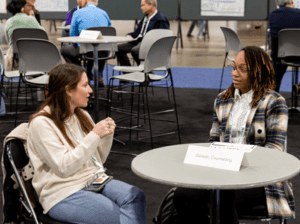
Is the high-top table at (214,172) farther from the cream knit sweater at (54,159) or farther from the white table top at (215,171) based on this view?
the cream knit sweater at (54,159)

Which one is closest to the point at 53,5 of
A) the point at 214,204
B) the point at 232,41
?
the point at 232,41

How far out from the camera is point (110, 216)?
195 centimetres

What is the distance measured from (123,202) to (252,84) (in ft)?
2.95

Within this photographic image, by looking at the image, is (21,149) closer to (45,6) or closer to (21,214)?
(21,214)

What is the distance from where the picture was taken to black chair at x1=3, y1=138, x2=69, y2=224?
6.45 feet

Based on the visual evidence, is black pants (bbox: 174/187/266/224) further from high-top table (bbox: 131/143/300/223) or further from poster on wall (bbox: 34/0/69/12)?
poster on wall (bbox: 34/0/69/12)

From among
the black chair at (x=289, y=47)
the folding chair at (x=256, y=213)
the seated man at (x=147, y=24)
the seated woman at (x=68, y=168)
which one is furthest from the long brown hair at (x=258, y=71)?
the seated man at (x=147, y=24)

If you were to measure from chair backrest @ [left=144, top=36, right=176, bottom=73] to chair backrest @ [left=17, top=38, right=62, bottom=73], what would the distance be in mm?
990

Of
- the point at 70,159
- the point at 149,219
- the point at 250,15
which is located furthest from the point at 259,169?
the point at 250,15

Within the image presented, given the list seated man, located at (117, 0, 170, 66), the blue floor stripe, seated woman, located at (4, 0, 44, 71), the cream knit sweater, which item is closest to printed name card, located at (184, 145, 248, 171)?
the cream knit sweater

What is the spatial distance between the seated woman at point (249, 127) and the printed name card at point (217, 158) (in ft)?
1.13

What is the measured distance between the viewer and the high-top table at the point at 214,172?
163cm

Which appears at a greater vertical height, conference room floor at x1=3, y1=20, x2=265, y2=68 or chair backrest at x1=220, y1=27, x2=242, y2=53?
chair backrest at x1=220, y1=27, x2=242, y2=53

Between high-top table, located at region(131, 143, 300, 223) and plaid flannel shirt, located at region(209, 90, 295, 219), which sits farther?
plaid flannel shirt, located at region(209, 90, 295, 219)
